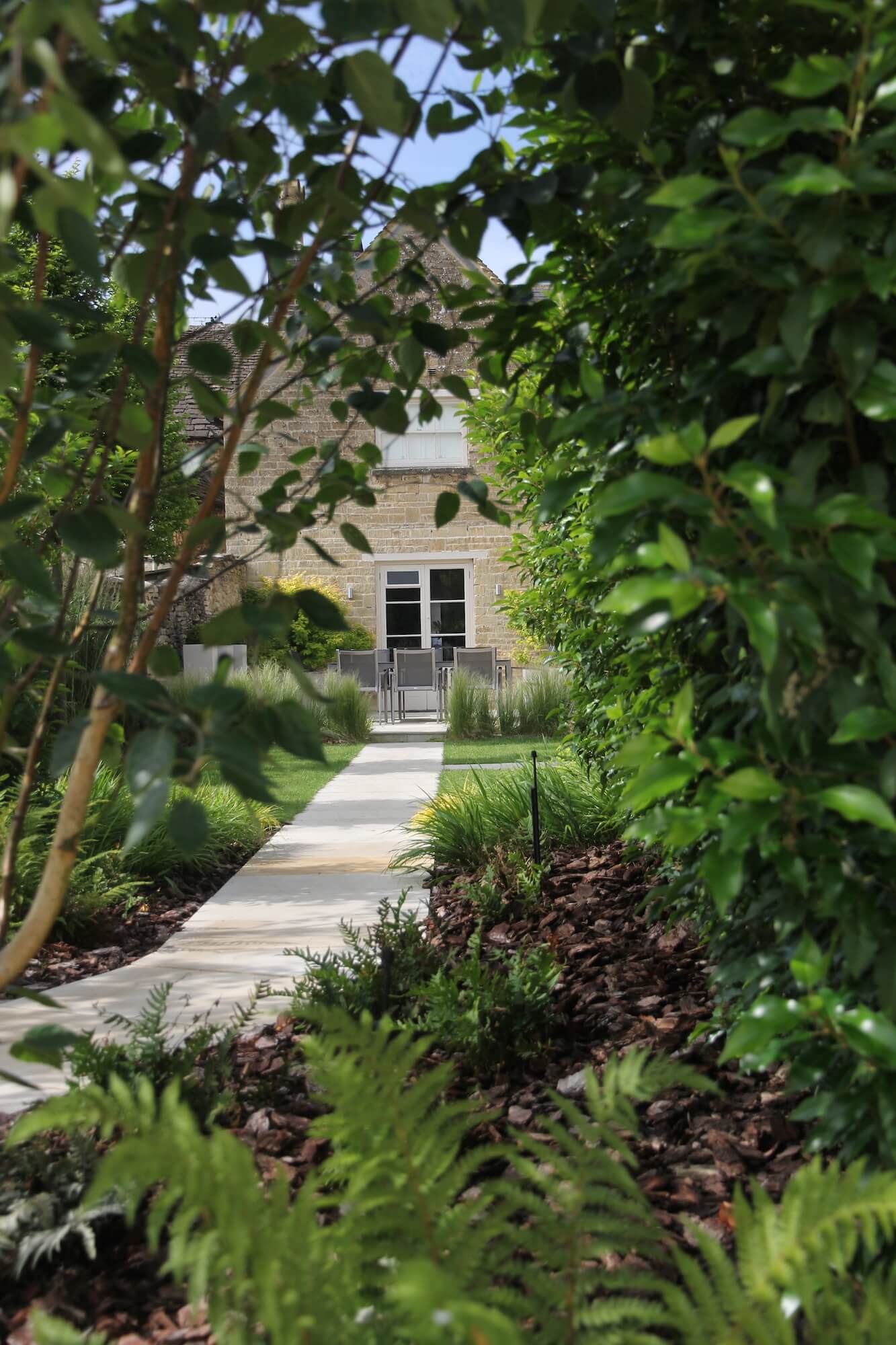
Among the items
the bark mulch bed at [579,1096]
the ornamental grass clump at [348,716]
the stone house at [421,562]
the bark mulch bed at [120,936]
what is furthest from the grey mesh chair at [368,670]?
the bark mulch bed at [579,1096]

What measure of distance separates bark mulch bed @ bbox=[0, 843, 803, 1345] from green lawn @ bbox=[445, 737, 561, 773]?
4964mm

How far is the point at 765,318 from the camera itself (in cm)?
114

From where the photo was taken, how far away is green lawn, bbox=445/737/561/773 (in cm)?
871

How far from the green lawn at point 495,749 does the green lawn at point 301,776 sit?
0.94 metres

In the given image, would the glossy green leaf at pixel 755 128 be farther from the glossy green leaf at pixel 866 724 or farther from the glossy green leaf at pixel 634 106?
the glossy green leaf at pixel 866 724

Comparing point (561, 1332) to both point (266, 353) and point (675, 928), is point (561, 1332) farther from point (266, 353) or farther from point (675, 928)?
point (675, 928)

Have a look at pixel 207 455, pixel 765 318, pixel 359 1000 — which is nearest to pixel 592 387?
pixel 765 318

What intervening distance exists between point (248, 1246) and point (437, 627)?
51.1ft

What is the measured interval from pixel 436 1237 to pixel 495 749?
340 inches

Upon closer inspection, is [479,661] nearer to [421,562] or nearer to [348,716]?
[348,716]

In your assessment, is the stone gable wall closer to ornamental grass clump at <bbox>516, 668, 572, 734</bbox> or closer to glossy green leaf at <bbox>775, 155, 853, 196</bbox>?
ornamental grass clump at <bbox>516, 668, 572, 734</bbox>

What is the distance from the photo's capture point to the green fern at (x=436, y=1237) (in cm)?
94

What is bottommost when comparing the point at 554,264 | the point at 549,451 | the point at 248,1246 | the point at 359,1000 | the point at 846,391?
the point at 359,1000

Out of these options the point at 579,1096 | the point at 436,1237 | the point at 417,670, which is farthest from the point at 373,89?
the point at 417,670
